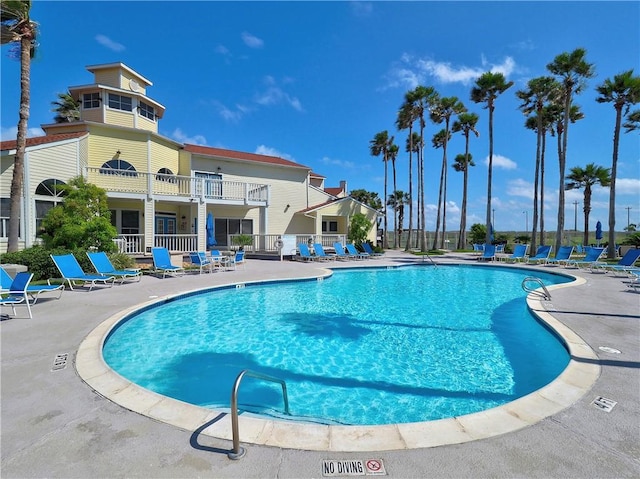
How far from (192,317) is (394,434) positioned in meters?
6.55

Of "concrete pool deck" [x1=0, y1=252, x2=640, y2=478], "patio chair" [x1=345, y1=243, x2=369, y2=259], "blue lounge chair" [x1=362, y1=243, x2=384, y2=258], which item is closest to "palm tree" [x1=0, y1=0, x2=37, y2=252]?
"concrete pool deck" [x1=0, y1=252, x2=640, y2=478]

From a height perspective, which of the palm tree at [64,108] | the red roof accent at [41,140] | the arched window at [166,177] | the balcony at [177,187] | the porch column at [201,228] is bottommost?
the porch column at [201,228]

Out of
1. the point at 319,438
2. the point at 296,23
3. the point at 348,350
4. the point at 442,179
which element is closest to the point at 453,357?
the point at 348,350

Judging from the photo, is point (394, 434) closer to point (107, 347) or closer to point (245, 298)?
point (107, 347)

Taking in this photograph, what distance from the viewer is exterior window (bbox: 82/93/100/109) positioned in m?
17.8

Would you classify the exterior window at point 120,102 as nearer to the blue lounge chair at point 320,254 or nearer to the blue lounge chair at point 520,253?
the blue lounge chair at point 320,254

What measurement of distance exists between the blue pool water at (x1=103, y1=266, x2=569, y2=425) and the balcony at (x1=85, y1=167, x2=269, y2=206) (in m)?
9.36

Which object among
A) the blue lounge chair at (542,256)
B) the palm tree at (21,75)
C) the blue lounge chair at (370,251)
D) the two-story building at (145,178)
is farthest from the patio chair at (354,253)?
the palm tree at (21,75)

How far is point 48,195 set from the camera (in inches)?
573

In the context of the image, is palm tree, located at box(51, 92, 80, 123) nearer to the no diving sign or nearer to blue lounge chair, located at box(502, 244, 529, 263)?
the no diving sign

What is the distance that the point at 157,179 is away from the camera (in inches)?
716

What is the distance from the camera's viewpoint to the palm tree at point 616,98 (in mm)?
20562

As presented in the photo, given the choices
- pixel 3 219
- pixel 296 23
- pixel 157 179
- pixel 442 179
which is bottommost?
pixel 3 219

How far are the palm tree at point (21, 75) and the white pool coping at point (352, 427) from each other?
490 inches
